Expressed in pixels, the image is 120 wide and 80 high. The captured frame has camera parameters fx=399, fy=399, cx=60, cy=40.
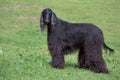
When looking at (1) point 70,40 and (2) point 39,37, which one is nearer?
(1) point 70,40

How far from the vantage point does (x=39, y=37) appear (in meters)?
21.9

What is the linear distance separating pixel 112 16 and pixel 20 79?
24294 millimetres

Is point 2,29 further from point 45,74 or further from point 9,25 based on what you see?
point 45,74

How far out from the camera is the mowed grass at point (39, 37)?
1164 centimetres

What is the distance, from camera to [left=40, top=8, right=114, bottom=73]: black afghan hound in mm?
12422

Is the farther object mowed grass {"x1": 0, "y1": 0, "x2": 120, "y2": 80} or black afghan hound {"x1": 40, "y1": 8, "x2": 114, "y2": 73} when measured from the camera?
black afghan hound {"x1": 40, "y1": 8, "x2": 114, "y2": 73}

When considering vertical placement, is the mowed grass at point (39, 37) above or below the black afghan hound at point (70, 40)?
below

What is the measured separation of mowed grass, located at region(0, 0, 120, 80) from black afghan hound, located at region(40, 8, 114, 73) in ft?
1.22

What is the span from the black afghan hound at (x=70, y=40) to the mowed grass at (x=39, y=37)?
1.22 ft

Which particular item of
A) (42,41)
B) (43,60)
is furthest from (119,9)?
(43,60)

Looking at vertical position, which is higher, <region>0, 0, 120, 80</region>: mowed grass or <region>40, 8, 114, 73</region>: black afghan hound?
<region>40, 8, 114, 73</region>: black afghan hound

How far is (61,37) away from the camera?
40.9 ft

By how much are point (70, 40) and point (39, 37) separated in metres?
9.53

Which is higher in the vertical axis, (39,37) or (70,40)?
(70,40)
